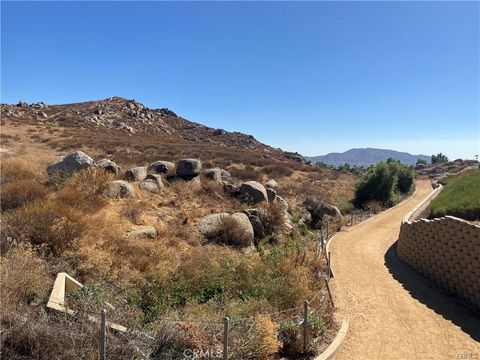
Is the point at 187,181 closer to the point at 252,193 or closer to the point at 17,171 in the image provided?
the point at 252,193

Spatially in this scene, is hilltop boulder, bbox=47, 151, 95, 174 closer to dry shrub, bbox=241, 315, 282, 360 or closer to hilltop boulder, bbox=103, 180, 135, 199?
hilltop boulder, bbox=103, 180, 135, 199

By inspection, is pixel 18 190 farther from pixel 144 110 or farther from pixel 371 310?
pixel 144 110

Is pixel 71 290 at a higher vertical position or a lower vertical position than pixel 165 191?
lower

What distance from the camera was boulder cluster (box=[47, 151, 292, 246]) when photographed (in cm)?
1612

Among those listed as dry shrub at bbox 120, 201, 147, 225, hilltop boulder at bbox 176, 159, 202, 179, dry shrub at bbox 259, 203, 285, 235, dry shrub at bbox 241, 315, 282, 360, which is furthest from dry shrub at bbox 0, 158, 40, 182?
dry shrub at bbox 241, 315, 282, 360

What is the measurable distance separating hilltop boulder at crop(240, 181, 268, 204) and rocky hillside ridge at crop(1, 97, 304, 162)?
132ft

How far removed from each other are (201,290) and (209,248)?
3.74m

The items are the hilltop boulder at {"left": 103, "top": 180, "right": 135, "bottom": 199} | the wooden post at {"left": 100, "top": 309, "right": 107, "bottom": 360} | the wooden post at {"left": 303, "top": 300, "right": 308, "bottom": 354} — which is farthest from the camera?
the hilltop boulder at {"left": 103, "top": 180, "right": 135, "bottom": 199}

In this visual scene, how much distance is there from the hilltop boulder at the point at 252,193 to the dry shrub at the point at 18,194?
9684 mm

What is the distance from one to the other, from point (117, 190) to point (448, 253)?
1292 centimetres

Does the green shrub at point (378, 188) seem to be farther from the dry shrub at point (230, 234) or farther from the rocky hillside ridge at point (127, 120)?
the rocky hillside ridge at point (127, 120)

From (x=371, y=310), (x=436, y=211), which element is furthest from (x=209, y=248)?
(x=436, y=211)

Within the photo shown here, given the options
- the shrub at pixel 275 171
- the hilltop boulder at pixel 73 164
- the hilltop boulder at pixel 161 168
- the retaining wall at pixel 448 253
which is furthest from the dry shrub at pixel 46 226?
the shrub at pixel 275 171

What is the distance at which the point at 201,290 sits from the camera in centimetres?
1007
